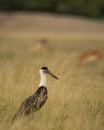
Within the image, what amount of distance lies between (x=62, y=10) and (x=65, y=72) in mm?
37040

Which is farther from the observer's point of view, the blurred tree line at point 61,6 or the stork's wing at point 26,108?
the blurred tree line at point 61,6

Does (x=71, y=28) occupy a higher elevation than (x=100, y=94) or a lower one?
higher

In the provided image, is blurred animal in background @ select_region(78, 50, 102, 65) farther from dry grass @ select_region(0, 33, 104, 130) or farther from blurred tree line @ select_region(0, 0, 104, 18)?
blurred tree line @ select_region(0, 0, 104, 18)

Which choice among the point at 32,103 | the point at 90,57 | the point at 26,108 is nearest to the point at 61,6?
the point at 90,57

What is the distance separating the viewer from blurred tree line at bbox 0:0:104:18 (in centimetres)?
4691

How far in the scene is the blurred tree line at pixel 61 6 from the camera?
154 feet

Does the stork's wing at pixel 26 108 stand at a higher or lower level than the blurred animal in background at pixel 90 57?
lower

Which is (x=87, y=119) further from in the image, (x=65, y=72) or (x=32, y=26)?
(x=32, y=26)


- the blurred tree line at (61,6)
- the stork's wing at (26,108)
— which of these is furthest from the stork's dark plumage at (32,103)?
the blurred tree line at (61,6)

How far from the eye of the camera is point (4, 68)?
11.5 m

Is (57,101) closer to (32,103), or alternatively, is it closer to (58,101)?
(58,101)

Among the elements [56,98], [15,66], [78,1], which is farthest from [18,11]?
[56,98]

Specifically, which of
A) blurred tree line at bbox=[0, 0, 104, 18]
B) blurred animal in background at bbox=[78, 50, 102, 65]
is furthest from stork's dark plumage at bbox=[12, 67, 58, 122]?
blurred tree line at bbox=[0, 0, 104, 18]

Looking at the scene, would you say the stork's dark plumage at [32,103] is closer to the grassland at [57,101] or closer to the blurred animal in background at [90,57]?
the grassland at [57,101]
